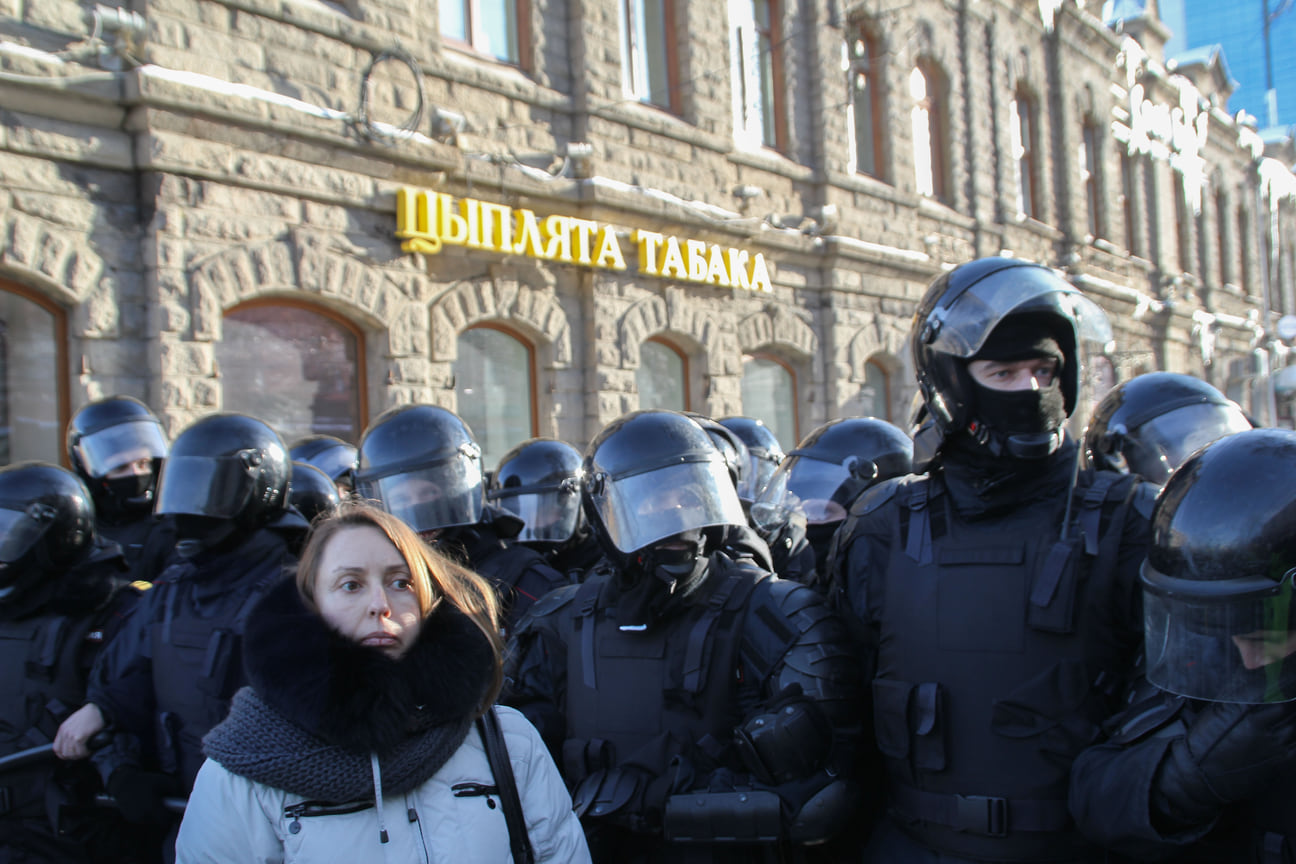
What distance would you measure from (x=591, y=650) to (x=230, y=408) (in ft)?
18.5

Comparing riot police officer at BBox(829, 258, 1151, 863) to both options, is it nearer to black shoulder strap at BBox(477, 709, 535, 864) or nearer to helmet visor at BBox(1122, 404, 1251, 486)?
black shoulder strap at BBox(477, 709, 535, 864)

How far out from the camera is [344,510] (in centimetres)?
226

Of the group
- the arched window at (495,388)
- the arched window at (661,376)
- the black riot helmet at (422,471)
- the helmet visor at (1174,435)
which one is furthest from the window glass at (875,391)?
the black riot helmet at (422,471)

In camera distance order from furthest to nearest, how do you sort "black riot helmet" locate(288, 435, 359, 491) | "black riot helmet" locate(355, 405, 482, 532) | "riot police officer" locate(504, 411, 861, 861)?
"black riot helmet" locate(288, 435, 359, 491), "black riot helmet" locate(355, 405, 482, 532), "riot police officer" locate(504, 411, 861, 861)

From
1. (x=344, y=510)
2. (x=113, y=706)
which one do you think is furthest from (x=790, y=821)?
(x=113, y=706)

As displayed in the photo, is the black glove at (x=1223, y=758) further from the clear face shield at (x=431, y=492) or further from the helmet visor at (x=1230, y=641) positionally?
the clear face shield at (x=431, y=492)

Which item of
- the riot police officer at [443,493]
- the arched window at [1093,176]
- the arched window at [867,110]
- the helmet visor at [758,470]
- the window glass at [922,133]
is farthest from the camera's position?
the arched window at [1093,176]

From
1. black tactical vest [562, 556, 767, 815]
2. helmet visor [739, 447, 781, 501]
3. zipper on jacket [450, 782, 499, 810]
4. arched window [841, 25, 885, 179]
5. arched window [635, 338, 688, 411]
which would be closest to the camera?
zipper on jacket [450, 782, 499, 810]

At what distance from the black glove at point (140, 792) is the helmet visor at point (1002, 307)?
271cm

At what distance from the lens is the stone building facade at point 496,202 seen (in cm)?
664

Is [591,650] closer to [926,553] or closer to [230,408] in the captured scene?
[926,553]

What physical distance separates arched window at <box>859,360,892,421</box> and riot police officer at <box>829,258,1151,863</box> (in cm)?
1136

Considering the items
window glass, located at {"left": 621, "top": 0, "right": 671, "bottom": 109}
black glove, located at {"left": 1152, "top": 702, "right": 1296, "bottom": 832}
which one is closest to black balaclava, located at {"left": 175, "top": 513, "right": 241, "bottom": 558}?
black glove, located at {"left": 1152, "top": 702, "right": 1296, "bottom": 832}

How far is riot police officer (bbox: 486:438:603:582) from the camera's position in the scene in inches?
182
